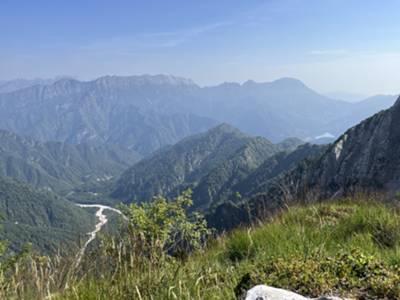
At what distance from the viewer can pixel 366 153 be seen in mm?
67312

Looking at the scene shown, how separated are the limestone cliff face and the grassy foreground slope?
4706 centimetres

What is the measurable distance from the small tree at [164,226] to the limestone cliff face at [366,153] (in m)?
45.6

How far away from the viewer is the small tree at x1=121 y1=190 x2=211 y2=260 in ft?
15.0

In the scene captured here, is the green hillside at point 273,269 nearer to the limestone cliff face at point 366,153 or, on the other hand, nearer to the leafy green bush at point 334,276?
the leafy green bush at point 334,276

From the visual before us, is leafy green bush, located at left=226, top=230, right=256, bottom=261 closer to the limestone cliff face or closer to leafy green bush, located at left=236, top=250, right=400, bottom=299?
leafy green bush, located at left=236, top=250, right=400, bottom=299

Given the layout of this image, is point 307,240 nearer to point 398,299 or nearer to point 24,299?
point 398,299

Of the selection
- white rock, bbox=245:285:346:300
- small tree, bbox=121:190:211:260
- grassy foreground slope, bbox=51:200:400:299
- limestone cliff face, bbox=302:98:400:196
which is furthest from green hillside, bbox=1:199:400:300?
limestone cliff face, bbox=302:98:400:196

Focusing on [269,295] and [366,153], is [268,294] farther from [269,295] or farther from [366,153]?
[366,153]

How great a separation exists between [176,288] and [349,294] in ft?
5.08

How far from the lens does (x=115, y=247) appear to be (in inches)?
171

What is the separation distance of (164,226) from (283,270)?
386 centimetres

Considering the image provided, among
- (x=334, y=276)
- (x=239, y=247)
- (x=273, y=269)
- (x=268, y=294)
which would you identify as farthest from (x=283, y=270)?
(x=239, y=247)

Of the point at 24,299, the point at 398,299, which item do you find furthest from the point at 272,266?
the point at 24,299

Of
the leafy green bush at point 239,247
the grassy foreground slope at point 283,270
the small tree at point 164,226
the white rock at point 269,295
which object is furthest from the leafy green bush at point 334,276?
the leafy green bush at point 239,247
